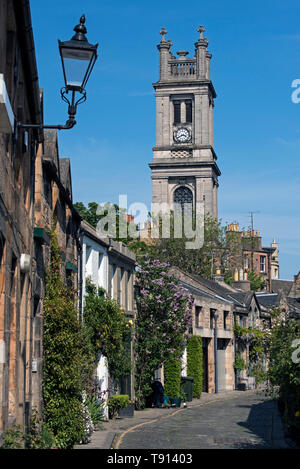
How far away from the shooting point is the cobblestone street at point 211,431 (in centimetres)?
1709

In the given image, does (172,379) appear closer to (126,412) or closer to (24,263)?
(126,412)

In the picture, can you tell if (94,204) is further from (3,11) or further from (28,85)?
(3,11)

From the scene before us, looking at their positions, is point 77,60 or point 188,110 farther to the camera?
point 188,110

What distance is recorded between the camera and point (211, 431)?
20297 mm

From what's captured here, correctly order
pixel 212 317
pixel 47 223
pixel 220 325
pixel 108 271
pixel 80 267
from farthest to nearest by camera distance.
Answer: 1. pixel 220 325
2. pixel 212 317
3. pixel 108 271
4. pixel 80 267
5. pixel 47 223

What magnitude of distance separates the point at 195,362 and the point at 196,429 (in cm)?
1700

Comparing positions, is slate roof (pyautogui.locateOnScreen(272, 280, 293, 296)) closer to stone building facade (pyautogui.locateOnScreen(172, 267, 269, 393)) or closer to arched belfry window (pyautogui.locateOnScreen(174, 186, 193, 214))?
arched belfry window (pyautogui.locateOnScreen(174, 186, 193, 214))

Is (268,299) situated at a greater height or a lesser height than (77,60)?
lesser

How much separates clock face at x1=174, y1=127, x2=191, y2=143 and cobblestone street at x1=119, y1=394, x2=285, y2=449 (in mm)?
66070

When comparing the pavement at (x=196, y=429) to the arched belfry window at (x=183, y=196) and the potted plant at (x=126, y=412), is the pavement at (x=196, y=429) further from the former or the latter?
the arched belfry window at (x=183, y=196)

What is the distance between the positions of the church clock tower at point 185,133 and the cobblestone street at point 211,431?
63193 millimetres

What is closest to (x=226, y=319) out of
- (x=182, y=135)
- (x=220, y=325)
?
(x=220, y=325)

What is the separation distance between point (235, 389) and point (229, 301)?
567cm

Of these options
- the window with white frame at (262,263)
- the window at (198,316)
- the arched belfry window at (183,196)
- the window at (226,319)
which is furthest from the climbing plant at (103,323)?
the window with white frame at (262,263)
